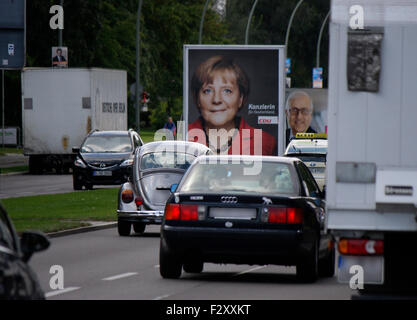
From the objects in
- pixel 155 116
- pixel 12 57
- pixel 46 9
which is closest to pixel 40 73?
pixel 12 57

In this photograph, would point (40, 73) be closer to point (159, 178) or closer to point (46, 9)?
point (46, 9)

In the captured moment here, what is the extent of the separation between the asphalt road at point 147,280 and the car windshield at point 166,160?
2730mm

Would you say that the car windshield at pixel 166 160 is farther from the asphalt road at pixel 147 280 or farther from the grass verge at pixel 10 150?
the grass verge at pixel 10 150

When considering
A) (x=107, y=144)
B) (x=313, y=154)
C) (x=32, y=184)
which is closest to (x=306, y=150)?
(x=313, y=154)

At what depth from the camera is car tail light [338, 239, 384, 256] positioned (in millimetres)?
10458

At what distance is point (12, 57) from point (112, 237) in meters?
11.1

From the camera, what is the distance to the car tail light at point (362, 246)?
412 inches

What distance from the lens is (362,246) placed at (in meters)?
10.5

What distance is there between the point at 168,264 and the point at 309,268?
5.32ft

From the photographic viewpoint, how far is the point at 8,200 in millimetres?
29469

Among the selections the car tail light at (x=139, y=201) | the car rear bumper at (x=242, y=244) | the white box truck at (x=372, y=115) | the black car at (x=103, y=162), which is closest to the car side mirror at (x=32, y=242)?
the white box truck at (x=372, y=115)

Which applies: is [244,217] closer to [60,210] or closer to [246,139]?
[60,210]

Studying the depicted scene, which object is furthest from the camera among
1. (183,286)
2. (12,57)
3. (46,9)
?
(46,9)

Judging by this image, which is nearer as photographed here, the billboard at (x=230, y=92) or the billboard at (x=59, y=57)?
the billboard at (x=230, y=92)
